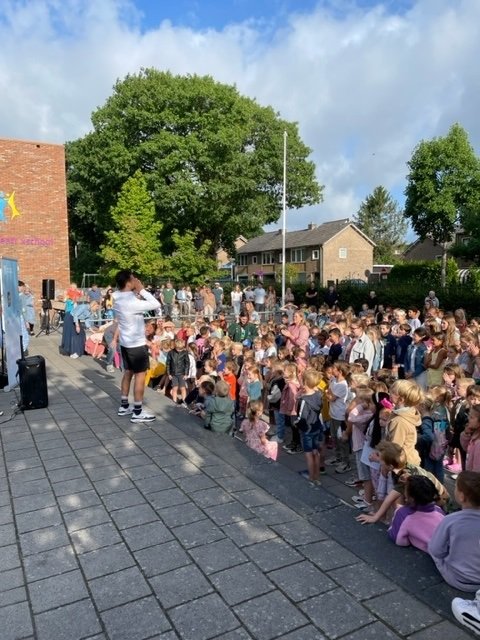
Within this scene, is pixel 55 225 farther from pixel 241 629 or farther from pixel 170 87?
pixel 241 629

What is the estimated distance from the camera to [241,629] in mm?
2688

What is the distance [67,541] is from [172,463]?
5.16 feet

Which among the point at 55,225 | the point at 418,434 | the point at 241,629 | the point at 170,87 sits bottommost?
the point at 241,629

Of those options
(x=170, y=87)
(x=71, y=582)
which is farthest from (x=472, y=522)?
(x=170, y=87)

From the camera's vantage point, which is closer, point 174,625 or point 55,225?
point 174,625

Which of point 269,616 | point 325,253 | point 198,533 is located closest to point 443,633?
point 269,616

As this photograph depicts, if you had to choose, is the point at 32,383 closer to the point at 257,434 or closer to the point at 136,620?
the point at 257,434

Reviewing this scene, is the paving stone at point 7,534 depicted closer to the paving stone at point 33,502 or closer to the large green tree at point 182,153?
the paving stone at point 33,502

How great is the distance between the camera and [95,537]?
3.64 m

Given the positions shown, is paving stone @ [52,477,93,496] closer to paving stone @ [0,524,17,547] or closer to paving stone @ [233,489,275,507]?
paving stone @ [0,524,17,547]

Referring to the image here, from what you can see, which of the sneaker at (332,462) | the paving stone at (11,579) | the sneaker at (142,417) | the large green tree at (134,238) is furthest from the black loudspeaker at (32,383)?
the large green tree at (134,238)

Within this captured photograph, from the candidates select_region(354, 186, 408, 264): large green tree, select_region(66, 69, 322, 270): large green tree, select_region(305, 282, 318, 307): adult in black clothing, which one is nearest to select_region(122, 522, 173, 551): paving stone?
select_region(305, 282, 318, 307): adult in black clothing

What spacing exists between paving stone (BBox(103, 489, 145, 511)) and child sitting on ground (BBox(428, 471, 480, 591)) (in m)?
2.40

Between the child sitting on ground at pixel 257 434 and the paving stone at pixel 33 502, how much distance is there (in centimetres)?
282
